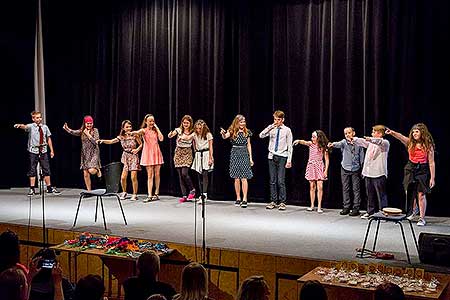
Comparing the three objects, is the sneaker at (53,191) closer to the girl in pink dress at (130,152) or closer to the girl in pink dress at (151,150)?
the girl in pink dress at (130,152)

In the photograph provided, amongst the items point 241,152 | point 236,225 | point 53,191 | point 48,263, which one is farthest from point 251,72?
point 48,263

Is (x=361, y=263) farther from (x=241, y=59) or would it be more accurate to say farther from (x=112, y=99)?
(x=112, y=99)

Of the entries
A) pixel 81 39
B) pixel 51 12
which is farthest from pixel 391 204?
pixel 51 12

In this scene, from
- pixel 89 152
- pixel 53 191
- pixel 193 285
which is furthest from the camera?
pixel 53 191

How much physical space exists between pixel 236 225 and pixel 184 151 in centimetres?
251

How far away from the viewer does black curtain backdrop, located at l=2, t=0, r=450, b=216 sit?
920cm

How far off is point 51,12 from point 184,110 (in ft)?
11.6

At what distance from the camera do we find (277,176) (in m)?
9.77

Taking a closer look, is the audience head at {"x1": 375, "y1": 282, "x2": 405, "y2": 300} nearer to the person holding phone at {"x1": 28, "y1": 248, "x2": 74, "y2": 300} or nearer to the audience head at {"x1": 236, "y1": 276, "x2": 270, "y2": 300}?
the audience head at {"x1": 236, "y1": 276, "x2": 270, "y2": 300}

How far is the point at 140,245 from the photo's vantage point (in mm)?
6789

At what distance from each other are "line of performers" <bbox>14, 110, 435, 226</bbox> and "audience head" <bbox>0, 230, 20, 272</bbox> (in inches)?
136

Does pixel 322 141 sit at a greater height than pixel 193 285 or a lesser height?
greater

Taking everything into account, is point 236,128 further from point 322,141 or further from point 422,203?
point 422,203

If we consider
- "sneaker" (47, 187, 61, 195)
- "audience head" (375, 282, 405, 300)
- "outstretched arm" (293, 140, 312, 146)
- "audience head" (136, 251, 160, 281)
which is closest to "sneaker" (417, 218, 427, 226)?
"outstretched arm" (293, 140, 312, 146)
